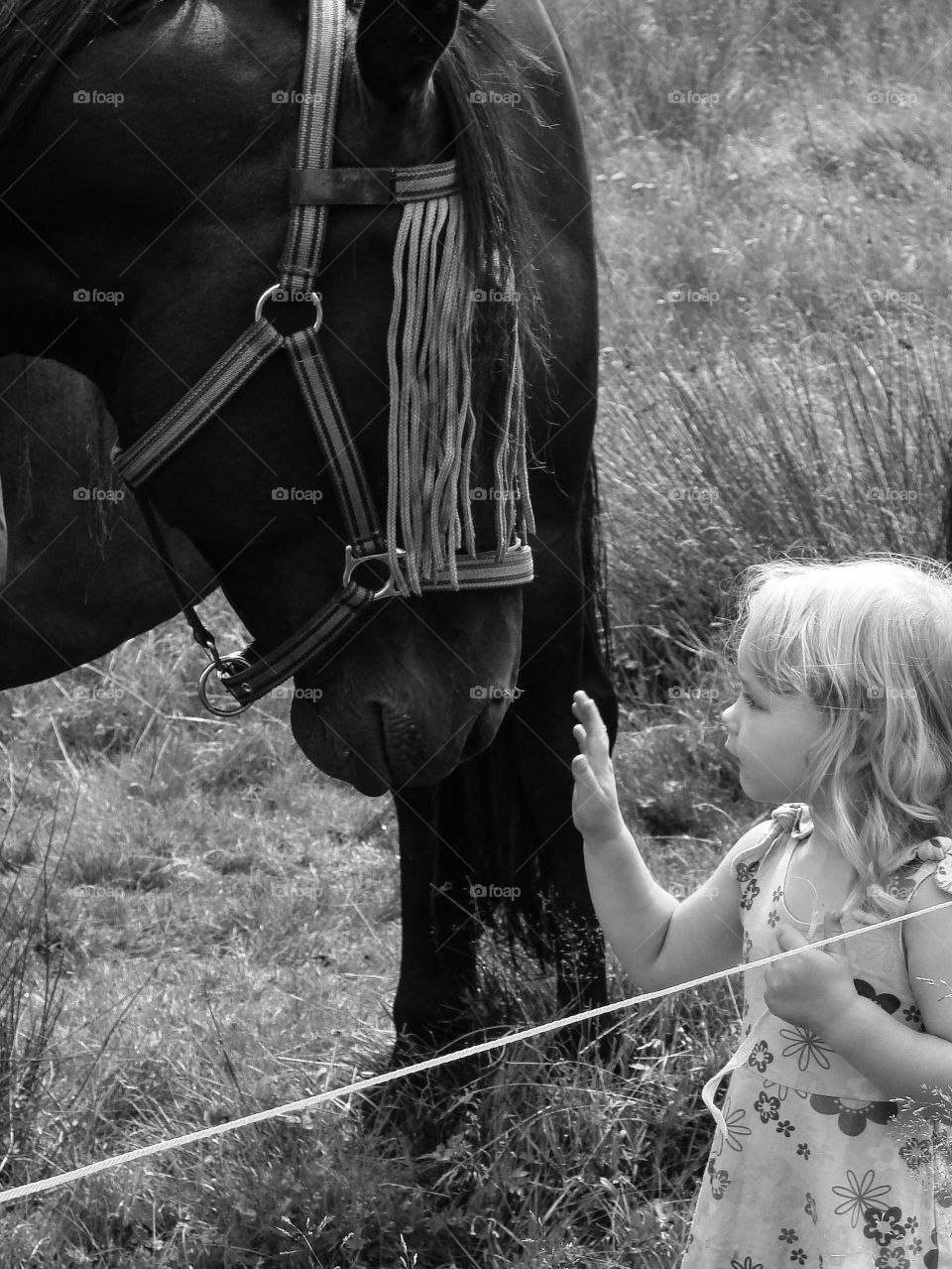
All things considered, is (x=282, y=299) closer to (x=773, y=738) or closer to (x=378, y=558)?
(x=378, y=558)

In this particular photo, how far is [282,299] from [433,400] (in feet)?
0.68

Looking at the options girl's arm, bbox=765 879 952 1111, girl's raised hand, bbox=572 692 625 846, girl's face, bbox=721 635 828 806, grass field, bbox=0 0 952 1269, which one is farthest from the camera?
grass field, bbox=0 0 952 1269

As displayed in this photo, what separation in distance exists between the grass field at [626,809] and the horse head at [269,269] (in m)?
0.90

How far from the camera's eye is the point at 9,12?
175 cm

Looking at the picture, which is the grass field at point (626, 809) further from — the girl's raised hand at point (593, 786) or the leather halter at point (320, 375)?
the leather halter at point (320, 375)

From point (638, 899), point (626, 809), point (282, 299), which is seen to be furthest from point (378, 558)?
point (626, 809)

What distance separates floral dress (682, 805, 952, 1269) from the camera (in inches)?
57.8

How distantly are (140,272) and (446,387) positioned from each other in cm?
39

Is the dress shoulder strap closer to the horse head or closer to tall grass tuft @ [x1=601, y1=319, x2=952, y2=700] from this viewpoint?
the horse head

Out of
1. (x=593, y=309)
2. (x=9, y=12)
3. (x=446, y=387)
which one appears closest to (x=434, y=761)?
(x=446, y=387)

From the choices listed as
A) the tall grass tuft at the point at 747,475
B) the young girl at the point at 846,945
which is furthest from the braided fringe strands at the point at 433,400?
the tall grass tuft at the point at 747,475

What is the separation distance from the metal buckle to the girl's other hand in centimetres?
65

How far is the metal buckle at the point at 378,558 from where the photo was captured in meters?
1.80

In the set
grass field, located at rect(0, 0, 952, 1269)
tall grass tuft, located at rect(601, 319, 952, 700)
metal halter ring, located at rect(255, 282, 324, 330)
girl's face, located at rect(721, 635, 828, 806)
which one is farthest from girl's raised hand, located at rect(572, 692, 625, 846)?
tall grass tuft, located at rect(601, 319, 952, 700)
